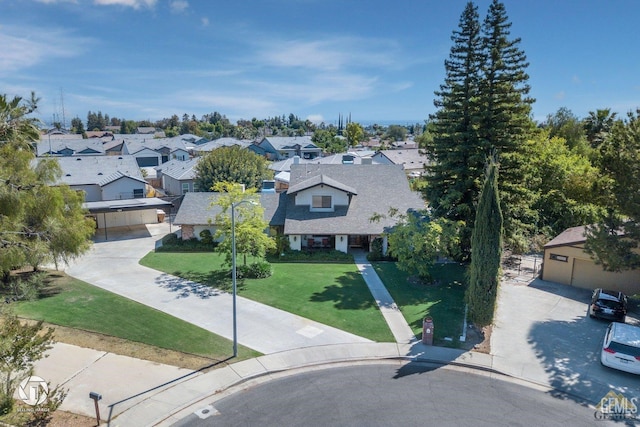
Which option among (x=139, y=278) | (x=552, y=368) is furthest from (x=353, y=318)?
(x=139, y=278)

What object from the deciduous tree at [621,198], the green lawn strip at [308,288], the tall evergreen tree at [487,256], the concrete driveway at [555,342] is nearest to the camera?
Result: the concrete driveway at [555,342]

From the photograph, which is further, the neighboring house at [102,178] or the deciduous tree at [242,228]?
the neighboring house at [102,178]

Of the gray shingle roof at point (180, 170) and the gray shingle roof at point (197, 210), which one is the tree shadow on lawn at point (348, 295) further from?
the gray shingle roof at point (180, 170)

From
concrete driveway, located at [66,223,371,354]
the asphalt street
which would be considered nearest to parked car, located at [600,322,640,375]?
the asphalt street

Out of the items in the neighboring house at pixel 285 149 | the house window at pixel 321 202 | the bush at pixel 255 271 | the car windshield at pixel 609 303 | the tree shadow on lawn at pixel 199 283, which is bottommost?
the tree shadow on lawn at pixel 199 283

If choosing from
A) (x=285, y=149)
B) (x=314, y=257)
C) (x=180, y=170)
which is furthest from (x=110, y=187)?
(x=285, y=149)

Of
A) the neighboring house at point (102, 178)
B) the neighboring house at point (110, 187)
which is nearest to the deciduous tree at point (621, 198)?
the neighboring house at point (110, 187)

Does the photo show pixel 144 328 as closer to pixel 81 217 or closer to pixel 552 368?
pixel 81 217
